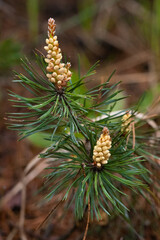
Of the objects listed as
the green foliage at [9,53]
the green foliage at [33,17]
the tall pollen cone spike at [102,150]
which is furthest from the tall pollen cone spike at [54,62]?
the green foliage at [33,17]

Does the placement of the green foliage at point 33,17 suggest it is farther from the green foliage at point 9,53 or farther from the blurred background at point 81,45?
the green foliage at point 9,53

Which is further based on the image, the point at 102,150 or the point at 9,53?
the point at 9,53

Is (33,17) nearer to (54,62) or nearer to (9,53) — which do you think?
(9,53)

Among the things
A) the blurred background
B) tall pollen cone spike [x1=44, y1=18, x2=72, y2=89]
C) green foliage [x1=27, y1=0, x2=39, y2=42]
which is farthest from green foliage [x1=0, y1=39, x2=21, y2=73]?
tall pollen cone spike [x1=44, y1=18, x2=72, y2=89]

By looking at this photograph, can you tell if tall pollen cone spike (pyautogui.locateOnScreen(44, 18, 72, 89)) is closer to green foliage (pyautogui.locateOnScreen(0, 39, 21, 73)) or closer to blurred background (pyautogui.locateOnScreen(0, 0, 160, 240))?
blurred background (pyautogui.locateOnScreen(0, 0, 160, 240))

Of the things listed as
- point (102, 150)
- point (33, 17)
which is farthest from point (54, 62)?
point (33, 17)

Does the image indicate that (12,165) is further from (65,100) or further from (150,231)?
(65,100)

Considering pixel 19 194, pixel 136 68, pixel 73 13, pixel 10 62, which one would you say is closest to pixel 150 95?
pixel 136 68
